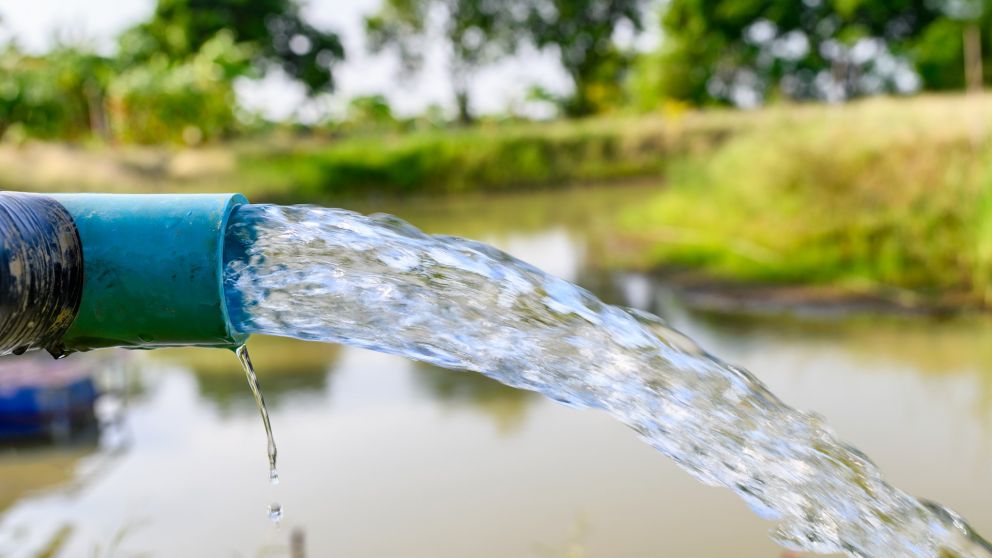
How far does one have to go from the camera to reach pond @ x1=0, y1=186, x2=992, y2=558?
3734mm

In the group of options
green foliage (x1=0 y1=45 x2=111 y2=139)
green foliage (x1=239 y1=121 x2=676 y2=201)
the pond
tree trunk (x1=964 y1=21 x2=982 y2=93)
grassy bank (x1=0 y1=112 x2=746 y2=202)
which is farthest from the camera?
green foliage (x1=239 y1=121 x2=676 y2=201)

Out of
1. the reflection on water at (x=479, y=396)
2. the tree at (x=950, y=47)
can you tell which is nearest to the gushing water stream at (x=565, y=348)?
the reflection on water at (x=479, y=396)

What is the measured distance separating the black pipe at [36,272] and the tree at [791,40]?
2688 centimetres

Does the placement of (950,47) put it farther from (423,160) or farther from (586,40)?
(423,160)

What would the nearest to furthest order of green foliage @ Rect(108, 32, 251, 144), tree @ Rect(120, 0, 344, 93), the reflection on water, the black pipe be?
1. the black pipe
2. the reflection on water
3. green foliage @ Rect(108, 32, 251, 144)
4. tree @ Rect(120, 0, 344, 93)

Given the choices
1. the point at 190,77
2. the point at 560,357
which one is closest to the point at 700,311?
the point at 560,357

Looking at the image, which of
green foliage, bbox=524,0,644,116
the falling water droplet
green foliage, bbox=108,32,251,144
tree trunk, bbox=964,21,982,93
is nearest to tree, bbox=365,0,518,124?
green foliage, bbox=524,0,644,116

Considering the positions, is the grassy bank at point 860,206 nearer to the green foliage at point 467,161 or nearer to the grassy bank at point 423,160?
the grassy bank at point 423,160

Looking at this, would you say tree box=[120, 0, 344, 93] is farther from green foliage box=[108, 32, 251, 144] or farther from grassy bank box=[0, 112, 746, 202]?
grassy bank box=[0, 112, 746, 202]

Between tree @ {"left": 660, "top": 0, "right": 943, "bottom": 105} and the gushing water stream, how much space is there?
26.4m

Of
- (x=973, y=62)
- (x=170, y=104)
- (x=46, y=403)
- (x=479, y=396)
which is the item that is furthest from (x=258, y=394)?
(x=170, y=104)

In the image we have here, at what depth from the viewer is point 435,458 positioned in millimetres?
4523

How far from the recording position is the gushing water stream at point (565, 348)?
107cm

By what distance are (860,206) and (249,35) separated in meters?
21.6
